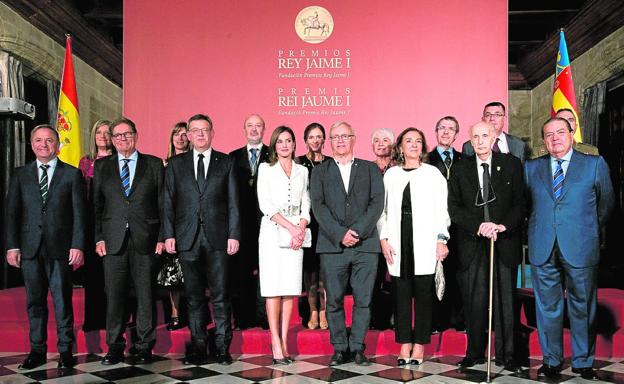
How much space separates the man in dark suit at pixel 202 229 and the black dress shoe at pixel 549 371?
1861 millimetres

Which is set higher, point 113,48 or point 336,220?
point 113,48

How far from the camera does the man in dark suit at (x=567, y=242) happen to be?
11.9 feet

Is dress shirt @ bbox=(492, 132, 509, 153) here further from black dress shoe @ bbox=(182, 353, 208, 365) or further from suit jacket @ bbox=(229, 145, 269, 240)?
black dress shoe @ bbox=(182, 353, 208, 365)

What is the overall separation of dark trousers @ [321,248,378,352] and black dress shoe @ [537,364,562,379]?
1.04 meters

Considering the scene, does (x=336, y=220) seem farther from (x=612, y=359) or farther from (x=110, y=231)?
(x=612, y=359)

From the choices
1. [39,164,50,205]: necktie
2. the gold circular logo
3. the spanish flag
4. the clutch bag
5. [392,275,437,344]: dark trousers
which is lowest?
[392,275,437,344]: dark trousers

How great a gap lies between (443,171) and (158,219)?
6.46ft

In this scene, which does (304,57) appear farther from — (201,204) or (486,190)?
(486,190)

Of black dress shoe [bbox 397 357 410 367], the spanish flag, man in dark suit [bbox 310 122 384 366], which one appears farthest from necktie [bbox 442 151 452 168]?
the spanish flag

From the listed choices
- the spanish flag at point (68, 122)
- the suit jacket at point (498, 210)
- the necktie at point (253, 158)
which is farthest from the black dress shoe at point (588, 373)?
the spanish flag at point (68, 122)

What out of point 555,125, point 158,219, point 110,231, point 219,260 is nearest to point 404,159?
point 555,125

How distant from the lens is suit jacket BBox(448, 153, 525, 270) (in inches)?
147

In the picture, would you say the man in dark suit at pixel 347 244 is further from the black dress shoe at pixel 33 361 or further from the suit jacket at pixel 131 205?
the black dress shoe at pixel 33 361

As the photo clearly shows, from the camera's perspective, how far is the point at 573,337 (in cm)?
Answer: 368
